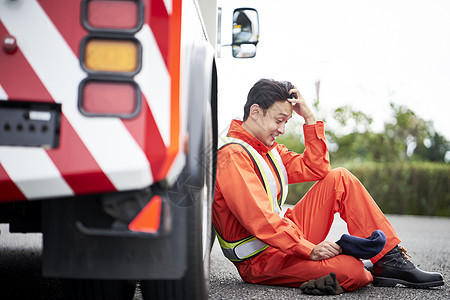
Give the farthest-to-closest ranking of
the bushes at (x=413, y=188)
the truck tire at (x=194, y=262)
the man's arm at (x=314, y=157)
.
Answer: the bushes at (x=413, y=188) < the man's arm at (x=314, y=157) < the truck tire at (x=194, y=262)

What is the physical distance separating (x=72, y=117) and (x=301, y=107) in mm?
1851

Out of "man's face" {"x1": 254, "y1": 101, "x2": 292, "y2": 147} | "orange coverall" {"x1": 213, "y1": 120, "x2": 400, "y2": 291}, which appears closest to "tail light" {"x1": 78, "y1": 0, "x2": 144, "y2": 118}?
"orange coverall" {"x1": 213, "y1": 120, "x2": 400, "y2": 291}

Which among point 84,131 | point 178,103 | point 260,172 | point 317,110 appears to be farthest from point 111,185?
point 317,110

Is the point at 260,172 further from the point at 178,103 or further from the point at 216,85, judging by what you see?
the point at 178,103

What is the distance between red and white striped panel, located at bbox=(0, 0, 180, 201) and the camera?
158 centimetres

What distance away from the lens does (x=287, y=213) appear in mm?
3301

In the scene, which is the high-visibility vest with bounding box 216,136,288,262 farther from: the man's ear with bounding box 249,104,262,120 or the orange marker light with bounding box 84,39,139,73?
the orange marker light with bounding box 84,39,139,73

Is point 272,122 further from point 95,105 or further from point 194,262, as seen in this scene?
point 95,105

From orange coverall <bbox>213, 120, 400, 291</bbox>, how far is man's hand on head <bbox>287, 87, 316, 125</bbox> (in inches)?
2.1

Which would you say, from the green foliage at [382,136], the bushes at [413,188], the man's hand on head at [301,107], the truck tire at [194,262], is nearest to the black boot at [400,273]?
the man's hand on head at [301,107]

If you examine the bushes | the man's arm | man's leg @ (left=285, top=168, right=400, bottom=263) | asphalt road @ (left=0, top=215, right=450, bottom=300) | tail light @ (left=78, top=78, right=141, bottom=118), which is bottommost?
the bushes

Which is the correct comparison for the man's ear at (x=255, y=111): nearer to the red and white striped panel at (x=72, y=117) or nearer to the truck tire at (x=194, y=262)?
the truck tire at (x=194, y=262)

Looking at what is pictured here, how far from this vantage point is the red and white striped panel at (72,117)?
1578 mm

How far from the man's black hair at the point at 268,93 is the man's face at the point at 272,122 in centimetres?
3
